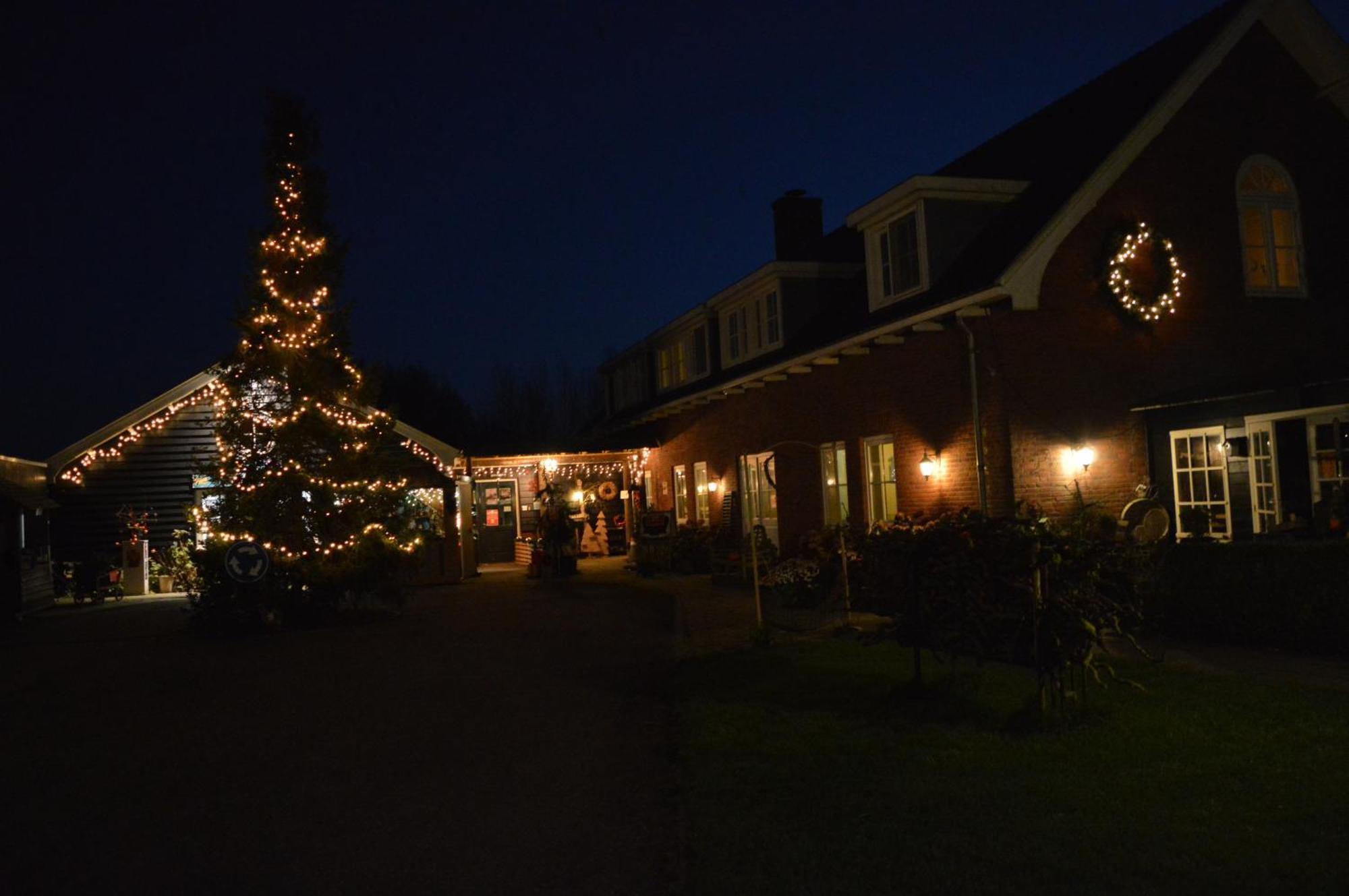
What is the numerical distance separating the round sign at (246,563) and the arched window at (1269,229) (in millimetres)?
14079

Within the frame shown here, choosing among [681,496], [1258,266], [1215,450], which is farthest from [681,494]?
[1215,450]

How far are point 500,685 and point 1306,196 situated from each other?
1327 cm

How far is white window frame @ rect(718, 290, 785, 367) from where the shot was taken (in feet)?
69.5

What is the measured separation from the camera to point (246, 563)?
15.4 m

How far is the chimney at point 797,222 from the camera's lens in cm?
2733

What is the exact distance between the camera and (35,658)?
47.9 feet

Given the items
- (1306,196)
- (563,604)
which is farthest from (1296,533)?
(563,604)

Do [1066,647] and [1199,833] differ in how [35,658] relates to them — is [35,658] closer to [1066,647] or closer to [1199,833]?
[1066,647]

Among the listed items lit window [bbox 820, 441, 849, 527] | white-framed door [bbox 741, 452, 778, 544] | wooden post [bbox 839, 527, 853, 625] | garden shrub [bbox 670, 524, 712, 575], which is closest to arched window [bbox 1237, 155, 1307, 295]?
lit window [bbox 820, 441, 849, 527]

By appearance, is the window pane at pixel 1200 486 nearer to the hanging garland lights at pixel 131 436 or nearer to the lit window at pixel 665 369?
the lit window at pixel 665 369

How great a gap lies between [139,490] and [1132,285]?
821 inches

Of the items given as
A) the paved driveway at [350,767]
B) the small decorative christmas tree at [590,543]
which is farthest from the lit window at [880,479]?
the small decorative christmas tree at [590,543]

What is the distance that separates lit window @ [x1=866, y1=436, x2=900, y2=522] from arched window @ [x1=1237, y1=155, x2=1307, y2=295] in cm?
545

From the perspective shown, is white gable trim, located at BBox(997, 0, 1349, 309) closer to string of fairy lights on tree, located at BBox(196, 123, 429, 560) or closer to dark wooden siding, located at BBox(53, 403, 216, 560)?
string of fairy lights on tree, located at BBox(196, 123, 429, 560)
